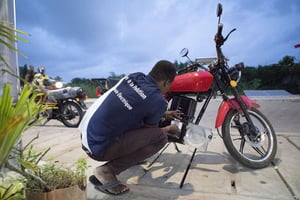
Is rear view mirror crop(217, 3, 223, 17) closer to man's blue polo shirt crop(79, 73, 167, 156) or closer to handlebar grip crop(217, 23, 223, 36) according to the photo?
handlebar grip crop(217, 23, 223, 36)

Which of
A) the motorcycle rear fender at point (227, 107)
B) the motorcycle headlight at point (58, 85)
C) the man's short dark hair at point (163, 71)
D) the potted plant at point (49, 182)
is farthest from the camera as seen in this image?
the motorcycle headlight at point (58, 85)

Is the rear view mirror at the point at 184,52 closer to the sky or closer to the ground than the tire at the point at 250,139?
closer to the sky

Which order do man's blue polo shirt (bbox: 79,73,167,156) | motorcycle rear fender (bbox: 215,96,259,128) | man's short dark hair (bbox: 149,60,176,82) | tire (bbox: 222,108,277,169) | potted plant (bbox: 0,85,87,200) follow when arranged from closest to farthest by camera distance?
1. potted plant (bbox: 0,85,87,200)
2. man's blue polo shirt (bbox: 79,73,167,156)
3. man's short dark hair (bbox: 149,60,176,82)
4. tire (bbox: 222,108,277,169)
5. motorcycle rear fender (bbox: 215,96,259,128)

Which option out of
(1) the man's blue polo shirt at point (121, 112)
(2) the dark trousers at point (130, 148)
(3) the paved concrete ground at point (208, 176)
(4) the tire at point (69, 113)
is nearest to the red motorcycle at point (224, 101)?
(3) the paved concrete ground at point (208, 176)

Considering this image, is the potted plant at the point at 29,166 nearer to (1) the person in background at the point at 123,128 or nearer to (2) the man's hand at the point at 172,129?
(1) the person in background at the point at 123,128

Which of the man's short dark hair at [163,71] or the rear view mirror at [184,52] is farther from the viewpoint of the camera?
the rear view mirror at [184,52]

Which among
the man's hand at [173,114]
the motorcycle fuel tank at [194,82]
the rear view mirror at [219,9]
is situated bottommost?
the man's hand at [173,114]

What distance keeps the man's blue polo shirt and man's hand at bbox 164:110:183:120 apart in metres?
0.52

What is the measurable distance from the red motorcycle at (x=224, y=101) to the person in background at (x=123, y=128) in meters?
0.57

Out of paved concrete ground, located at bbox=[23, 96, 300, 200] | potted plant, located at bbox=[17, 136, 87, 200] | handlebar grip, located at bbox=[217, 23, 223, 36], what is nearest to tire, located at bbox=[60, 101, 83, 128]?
paved concrete ground, located at bbox=[23, 96, 300, 200]

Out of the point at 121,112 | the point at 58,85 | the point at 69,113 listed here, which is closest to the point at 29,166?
the point at 121,112

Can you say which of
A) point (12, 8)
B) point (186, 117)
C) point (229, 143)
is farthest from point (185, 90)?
point (12, 8)

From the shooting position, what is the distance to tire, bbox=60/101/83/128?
5.75m

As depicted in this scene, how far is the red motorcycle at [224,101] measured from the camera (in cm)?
251
